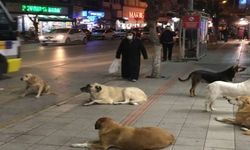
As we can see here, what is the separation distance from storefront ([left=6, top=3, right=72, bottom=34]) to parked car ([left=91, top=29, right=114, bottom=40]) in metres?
3.82

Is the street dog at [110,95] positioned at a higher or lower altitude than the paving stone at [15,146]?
higher

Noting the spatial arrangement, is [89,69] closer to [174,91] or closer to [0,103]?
[174,91]

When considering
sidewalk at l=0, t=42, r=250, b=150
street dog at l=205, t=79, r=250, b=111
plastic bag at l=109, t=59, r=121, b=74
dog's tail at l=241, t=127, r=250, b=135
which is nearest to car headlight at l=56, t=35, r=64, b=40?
plastic bag at l=109, t=59, r=121, b=74

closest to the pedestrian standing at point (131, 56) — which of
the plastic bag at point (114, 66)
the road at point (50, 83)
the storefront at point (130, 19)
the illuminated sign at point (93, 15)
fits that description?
the plastic bag at point (114, 66)

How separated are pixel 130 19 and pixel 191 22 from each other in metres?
59.2

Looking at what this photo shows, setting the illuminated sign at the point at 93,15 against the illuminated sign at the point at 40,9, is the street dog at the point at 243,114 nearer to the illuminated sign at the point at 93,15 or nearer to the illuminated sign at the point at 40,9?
the illuminated sign at the point at 40,9

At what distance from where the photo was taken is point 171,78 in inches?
644

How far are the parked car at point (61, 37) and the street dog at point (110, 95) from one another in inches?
1199

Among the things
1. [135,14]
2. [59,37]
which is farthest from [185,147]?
[135,14]

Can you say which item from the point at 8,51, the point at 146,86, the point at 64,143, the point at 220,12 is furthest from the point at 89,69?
the point at 220,12

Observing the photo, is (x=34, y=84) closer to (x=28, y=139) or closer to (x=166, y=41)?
(x=28, y=139)

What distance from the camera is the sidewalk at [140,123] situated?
7516 millimetres

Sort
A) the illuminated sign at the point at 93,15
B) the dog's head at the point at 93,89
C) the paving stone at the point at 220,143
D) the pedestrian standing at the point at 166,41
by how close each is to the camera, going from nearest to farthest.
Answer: the paving stone at the point at 220,143
the dog's head at the point at 93,89
the pedestrian standing at the point at 166,41
the illuminated sign at the point at 93,15

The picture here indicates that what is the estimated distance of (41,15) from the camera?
53344 mm
